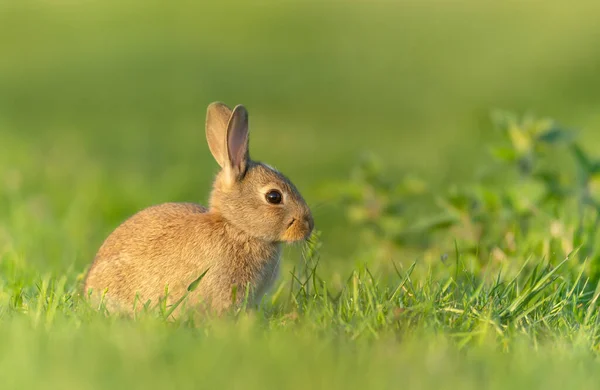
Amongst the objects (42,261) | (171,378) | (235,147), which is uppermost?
(235,147)

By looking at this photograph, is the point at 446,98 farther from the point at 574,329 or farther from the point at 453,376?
the point at 453,376

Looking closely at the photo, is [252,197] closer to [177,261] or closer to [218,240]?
[218,240]

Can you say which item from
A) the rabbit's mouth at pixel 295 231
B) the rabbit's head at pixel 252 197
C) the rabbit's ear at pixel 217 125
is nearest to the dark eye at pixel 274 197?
the rabbit's head at pixel 252 197

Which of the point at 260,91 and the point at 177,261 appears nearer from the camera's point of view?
the point at 177,261

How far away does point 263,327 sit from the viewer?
4.27 m

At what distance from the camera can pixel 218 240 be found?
5.28 metres

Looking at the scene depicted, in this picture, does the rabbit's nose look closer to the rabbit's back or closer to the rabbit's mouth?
the rabbit's mouth

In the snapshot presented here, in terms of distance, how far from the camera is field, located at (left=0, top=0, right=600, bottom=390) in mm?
3629

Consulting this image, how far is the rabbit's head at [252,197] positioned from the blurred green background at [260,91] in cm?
119

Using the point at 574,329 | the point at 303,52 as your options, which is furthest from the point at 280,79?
the point at 574,329

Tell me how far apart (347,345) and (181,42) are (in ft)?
50.0

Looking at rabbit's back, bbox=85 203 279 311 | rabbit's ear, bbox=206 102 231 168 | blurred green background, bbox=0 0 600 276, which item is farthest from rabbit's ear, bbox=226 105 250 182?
blurred green background, bbox=0 0 600 276

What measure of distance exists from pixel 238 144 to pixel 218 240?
0.58 metres

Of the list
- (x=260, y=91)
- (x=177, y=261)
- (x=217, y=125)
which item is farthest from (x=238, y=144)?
(x=260, y=91)
